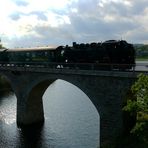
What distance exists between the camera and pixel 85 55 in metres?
41.1

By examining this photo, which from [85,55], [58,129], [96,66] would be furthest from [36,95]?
[96,66]

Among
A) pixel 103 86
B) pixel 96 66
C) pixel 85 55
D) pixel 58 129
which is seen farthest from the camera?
pixel 58 129

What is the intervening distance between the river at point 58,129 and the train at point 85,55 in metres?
8.95

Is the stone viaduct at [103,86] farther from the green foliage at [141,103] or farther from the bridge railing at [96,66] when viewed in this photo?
the green foliage at [141,103]

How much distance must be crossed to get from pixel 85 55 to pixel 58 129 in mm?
10988

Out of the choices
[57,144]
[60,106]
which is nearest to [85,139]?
[57,144]

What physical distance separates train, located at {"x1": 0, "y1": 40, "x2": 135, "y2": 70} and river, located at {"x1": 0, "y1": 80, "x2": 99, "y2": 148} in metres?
8.95

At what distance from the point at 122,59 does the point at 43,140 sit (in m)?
14.5

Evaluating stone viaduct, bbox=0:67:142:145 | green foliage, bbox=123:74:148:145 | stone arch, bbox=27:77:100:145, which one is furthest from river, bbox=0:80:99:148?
green foliage, bbox=123:74:148:145

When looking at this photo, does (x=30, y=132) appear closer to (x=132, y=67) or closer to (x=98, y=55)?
(x=98, y=55)

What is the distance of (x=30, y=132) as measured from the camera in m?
43.4

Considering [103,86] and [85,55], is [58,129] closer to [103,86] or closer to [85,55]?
[85,55]

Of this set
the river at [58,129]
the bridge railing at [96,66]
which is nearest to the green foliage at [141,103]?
the bridge railing at [96,66]

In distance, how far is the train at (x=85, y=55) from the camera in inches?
1481
